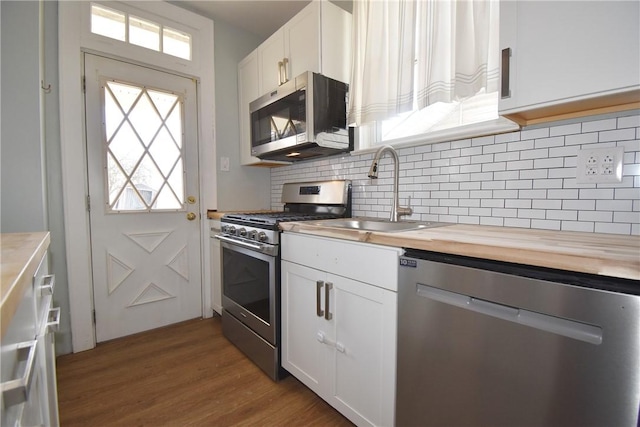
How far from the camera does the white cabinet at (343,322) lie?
111cm

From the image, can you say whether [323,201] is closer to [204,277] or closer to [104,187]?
[204,277]

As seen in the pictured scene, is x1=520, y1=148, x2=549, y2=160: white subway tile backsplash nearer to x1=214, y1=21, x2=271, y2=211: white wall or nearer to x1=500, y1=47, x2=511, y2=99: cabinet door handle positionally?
x1=500, y1=47, x2=511, y2=99: cabinet door handle

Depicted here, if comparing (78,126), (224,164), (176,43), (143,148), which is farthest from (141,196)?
(176,43)

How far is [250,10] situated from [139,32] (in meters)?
0.88

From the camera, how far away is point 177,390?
1613 millimetres

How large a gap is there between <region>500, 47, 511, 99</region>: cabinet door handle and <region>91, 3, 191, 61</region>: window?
2.37m

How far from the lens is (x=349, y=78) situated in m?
1.92

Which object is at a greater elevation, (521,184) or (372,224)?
(521,184)

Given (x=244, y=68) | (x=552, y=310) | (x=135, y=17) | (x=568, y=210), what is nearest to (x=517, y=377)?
(x=552, y=310)

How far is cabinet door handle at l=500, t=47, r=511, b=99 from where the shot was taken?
3.47ft

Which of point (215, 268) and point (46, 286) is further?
point (215, 268)

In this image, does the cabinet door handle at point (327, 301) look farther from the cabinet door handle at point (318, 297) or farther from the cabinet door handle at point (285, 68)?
the cabinet door handle at point (285, 68)

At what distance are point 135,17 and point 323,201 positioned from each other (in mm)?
1970

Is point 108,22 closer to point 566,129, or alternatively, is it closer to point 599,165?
point 566,129
